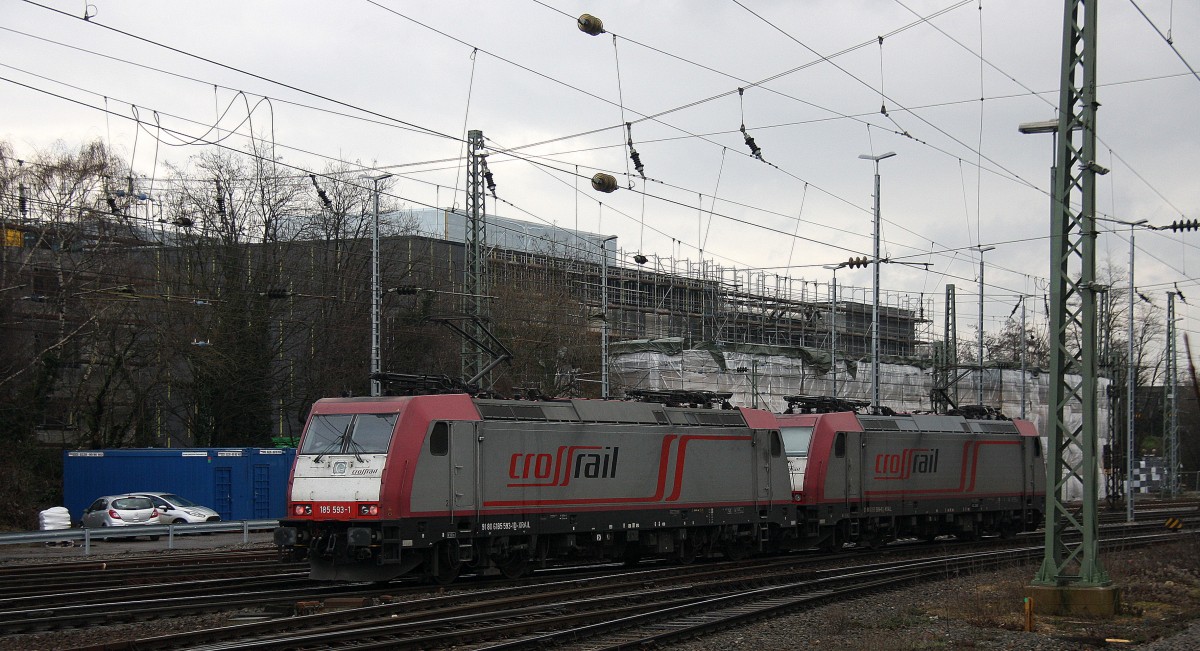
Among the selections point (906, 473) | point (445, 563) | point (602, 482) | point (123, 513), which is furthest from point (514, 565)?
point (123, 513)

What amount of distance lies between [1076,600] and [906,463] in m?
14.1

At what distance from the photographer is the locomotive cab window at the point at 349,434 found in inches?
733

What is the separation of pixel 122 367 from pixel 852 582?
109 ft

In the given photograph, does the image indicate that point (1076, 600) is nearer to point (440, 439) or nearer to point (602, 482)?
point (602, 482)

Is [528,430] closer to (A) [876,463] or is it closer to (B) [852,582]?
(B) [852,582]

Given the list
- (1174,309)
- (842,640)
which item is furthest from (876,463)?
(1174,309)

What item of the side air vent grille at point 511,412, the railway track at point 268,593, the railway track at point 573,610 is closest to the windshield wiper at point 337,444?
the railway track at point 268,593

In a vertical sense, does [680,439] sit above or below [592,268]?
below

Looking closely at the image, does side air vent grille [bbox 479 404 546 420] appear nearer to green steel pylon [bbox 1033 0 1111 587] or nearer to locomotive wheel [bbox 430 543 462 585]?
locomotive wheel [bbox 430 543 462 585]

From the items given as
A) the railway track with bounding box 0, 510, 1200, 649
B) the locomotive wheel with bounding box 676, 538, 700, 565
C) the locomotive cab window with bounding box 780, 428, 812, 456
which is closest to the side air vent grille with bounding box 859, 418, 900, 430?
the locomotive cab window with bounding box 780, 428, 812, 456

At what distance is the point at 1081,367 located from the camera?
15953 mm

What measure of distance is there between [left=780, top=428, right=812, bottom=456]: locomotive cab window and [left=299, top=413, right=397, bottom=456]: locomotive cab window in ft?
39.0

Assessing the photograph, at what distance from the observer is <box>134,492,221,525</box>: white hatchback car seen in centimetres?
3578

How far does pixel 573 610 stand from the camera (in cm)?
1628
